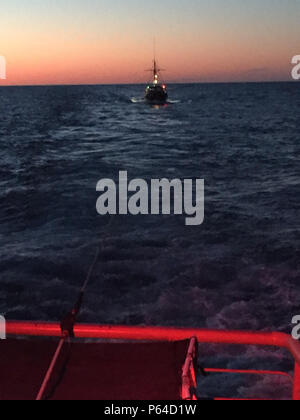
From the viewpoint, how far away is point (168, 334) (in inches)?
104

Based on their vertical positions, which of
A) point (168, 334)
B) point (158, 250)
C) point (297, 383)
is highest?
point (158, 250)

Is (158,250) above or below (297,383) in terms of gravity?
above

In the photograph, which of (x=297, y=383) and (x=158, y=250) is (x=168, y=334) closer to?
(x=297, y=383)

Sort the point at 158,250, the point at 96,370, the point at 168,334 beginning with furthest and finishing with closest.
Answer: the point at 158,250, the point at 168,334, the point at 96,370

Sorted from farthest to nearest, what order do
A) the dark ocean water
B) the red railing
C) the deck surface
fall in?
1. the dark ocean water
2. the red railing
3. the deck surface

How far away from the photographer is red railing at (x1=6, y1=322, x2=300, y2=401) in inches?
99.5

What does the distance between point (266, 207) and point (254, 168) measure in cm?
825

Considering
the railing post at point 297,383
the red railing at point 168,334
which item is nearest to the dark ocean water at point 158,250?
the railing post at point 297,383

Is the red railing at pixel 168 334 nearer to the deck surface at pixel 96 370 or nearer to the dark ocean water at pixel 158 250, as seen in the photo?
the deck surface at pixel 96 370

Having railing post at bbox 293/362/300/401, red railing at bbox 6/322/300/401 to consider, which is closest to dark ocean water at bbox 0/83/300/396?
railing post at bbox 293/362/300/401

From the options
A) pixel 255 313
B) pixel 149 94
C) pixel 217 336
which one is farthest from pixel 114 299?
pixel 149 94

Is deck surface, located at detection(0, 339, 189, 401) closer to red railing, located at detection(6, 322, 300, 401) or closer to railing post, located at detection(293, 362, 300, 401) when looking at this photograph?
red railing, located at detection(6, 322, 300, 401)

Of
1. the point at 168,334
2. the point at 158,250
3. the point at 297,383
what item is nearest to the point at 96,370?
the point at 168,334
